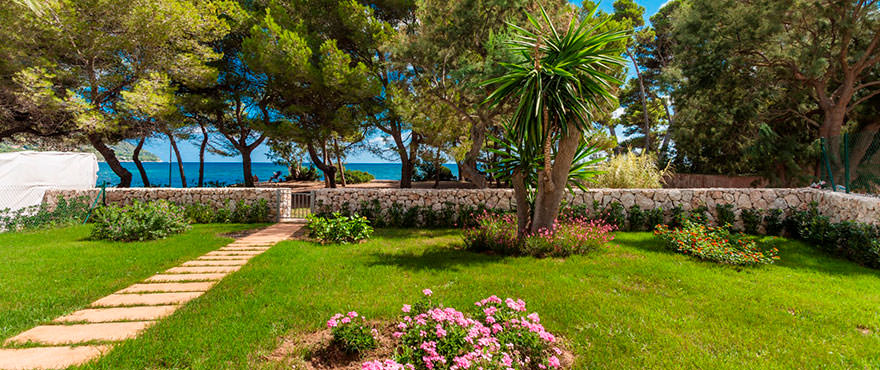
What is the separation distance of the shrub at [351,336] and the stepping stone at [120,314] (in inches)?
89.7

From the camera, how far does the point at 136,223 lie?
7.08 metres

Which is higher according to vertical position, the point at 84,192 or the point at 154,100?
the point at 154,100

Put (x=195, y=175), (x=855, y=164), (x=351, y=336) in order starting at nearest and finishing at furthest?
(x=351, y=336), (x=855, y=164), (x=195, y=175)

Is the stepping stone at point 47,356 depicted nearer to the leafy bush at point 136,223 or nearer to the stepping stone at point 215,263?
the stepping stone at point 215,263

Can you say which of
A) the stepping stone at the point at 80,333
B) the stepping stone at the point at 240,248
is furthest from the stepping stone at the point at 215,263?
the stepping stone at the point at 80,333

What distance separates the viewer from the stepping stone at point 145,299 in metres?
3.77

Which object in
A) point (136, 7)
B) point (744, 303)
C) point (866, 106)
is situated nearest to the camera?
point (744, 303)

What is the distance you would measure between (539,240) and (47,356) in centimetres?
611

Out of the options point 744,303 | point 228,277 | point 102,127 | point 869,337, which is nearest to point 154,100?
point 102,127

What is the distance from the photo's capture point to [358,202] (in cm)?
955

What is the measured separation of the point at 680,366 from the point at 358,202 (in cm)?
837

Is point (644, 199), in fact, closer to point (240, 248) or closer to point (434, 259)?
point (434, 259)

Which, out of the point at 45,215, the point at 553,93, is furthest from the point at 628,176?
the point at 45,215

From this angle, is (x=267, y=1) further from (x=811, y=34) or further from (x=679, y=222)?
(x=811, y=34)
